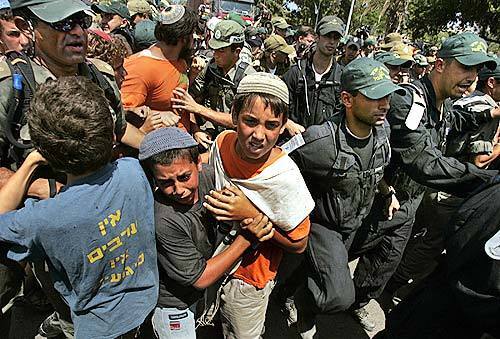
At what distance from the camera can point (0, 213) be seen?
152cm

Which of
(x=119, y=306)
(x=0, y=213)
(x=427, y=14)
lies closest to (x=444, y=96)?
(x=119, y=306)

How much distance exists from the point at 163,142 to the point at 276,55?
4.71 metres

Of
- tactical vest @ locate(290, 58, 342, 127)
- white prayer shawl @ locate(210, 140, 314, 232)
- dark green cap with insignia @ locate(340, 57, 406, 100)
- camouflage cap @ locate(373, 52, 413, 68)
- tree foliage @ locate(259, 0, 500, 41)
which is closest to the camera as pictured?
white prayer shawl @ locate(210, 140, 314, 232)

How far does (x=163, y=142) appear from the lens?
67.1 inches

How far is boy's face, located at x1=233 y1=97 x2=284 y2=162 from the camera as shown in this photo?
1.93m

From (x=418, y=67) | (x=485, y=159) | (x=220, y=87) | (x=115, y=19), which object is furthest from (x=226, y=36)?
(x=418, y=67)

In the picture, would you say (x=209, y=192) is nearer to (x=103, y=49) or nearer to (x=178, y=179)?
(x=178, y=179)

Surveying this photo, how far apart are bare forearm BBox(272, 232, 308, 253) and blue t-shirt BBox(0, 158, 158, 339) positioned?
614mm

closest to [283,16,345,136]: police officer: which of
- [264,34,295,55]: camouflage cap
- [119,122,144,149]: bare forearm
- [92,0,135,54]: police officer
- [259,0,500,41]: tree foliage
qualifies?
[264,34,295,55]: camouflage cap

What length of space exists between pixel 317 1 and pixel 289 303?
1462 inches

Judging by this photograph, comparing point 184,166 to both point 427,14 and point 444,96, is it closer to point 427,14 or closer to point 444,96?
point 444,96

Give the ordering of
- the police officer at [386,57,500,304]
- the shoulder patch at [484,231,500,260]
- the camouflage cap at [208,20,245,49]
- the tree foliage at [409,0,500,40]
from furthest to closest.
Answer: the tree foliage at [409,0,500,40]
the camouflage cap at [208,20,245,49]
the police officer at [386,57,500,304]
the shoulder patch at [484,231,500,260]

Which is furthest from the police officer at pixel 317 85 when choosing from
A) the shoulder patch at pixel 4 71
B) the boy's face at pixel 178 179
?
the shoulder patch at pixel 4 71

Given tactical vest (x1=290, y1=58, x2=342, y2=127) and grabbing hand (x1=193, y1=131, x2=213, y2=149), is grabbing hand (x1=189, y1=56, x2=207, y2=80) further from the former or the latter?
tactical vest (x1=290, y1=58, x2=342, y2=127)
